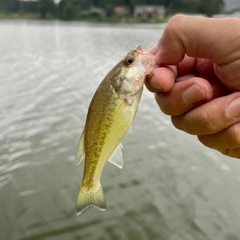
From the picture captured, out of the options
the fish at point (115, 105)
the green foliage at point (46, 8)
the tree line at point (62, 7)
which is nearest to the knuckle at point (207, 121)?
the fish at point (115, 105)

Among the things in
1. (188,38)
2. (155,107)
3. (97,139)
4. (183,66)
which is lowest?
(155,107)

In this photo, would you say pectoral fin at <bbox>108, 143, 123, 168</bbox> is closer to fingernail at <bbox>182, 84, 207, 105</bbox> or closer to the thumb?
fingernail at <bbox>182, 84, 207, 105</bbox>

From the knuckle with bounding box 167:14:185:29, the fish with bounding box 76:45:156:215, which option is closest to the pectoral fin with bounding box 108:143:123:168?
the fish with bounding box 76:45:156:215

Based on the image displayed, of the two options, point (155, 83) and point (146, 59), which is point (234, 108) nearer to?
point (155, 83)

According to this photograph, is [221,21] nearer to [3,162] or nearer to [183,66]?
[183,66]

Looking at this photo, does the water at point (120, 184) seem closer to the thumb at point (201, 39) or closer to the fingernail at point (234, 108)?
the fingernail at point (234, 108)

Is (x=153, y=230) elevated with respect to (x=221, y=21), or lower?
lower

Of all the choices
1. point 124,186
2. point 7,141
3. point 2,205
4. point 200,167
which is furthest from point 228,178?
point 7,141
